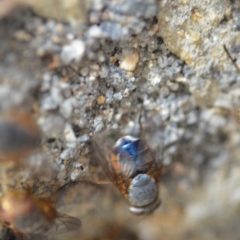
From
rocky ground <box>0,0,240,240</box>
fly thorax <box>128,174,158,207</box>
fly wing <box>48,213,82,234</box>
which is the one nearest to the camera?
rocky ground <box>0,0,240,240</box>

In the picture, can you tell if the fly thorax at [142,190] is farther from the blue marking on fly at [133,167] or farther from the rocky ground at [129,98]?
the rocky ground at [129,98]

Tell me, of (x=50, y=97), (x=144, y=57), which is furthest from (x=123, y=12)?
(x=50, y=97)

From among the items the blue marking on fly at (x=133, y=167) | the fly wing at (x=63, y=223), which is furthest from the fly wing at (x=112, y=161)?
the fly wing at (x=63, y=223)

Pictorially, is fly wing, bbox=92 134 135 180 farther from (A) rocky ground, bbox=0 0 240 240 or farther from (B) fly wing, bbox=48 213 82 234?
(B) fly wing, bbox=48 213 82 234

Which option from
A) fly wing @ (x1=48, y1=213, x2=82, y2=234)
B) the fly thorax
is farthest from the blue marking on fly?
fly wing @ (x1=48, y1=213, x2=82, y2=234)

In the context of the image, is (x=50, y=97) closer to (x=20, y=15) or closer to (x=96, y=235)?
(x=20, y=15)

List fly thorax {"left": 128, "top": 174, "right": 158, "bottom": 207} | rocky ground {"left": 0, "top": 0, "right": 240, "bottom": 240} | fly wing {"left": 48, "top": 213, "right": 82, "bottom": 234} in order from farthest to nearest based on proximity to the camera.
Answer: fly thorax {"left": 128, "top": 174, "right": 158, "bottom": 207} → fly wing {"left": 48, "top": 213, "right": 82, "bottom": 234} → rocky ground {"left": 0, "top": 0, "right": 240, "bottom": 240}
